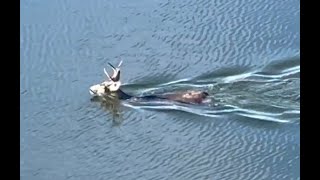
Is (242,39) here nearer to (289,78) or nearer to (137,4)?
(289,78)

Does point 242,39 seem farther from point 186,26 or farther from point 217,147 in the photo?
point 217,147

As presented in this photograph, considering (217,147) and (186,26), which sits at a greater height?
(186,26)

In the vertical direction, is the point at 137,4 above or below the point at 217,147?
above

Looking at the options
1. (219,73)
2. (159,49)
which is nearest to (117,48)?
(159,49)
